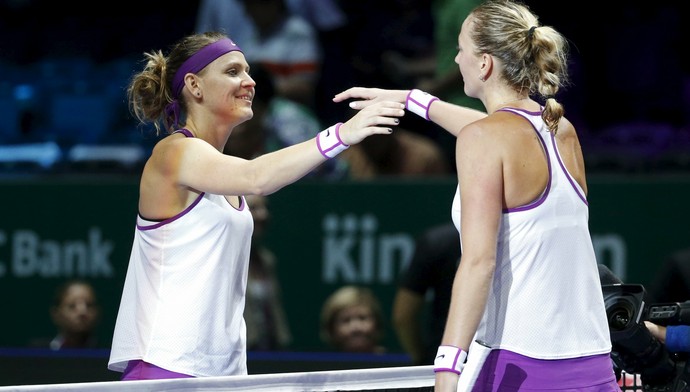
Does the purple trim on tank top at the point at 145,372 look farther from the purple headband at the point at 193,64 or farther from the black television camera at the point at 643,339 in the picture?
the black television camera at the point at 643,339

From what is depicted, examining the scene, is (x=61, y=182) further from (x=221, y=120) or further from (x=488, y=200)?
(x=488, y=200)

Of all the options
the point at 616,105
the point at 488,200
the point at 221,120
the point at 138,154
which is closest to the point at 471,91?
the point at 488,200

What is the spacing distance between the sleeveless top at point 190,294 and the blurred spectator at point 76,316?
371 centimetres

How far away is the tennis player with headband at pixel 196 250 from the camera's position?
336 cm

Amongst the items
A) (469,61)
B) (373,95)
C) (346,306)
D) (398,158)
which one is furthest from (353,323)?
(469,61)

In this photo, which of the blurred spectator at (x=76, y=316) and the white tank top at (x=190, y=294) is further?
the blurred spectator at (x=76, y=316)

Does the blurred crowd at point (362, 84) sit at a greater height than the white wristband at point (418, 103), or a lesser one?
greater

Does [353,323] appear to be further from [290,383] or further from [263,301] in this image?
[290,383]

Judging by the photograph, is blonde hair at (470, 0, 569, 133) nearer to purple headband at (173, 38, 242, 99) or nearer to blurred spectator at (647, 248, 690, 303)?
purple headband at (173, 38, 242, 99)

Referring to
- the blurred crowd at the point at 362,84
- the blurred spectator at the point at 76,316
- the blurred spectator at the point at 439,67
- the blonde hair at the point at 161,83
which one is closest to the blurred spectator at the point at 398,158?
the blurred crowd at the point at 362,84

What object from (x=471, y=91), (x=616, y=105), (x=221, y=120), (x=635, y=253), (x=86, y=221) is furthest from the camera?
(x=616, y=105)

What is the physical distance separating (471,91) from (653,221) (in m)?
4.08

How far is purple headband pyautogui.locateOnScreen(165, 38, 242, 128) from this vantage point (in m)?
3.69

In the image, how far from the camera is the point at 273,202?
23.9ft
